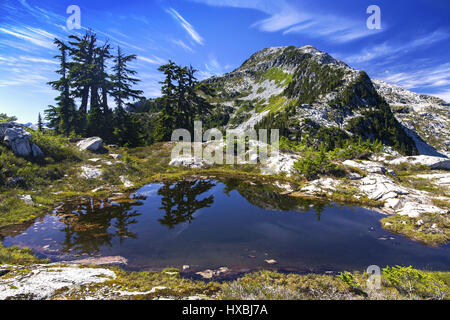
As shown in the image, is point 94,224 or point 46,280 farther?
point 94,224

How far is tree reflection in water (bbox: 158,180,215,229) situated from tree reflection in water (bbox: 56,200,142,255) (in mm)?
2282

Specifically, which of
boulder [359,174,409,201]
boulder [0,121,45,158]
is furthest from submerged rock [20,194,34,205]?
boulder [359,174,409,201]

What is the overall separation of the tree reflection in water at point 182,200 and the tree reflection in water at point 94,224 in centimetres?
228

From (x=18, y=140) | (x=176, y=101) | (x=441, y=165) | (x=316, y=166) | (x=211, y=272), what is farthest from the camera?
(x=176, y=101)

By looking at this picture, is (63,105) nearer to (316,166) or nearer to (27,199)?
(27,199)

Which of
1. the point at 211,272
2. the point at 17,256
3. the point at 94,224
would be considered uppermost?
the point at 94,224

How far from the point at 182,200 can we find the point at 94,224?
6.99m

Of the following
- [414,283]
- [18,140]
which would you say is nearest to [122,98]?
[18,140]

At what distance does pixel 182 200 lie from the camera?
17969 mm

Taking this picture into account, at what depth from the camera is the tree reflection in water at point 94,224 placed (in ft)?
33.8

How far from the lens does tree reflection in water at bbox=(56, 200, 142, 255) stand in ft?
33.8

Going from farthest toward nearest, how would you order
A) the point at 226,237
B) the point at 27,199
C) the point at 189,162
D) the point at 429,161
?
the point at 189,162 < the point at 429,161 < the point at 27,199 < the point at 226,237

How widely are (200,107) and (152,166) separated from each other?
877 inches
